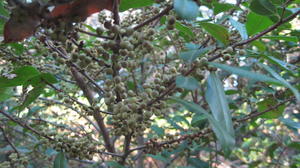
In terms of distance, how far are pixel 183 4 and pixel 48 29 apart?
394 mm

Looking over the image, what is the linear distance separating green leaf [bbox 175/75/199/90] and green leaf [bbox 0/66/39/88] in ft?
1.86

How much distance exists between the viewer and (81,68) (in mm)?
1107

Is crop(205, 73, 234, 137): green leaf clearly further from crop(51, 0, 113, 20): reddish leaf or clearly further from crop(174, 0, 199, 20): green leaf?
crop(51, 0, 113, 20): reddish leaf

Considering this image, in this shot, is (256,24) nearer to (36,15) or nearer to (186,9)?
(186,9)

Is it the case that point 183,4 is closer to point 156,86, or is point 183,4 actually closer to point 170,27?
point 170,27

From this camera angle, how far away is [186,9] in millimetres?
820

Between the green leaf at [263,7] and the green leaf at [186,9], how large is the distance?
1.08 feet

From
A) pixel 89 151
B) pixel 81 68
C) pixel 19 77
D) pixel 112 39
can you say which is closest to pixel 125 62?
pixel 112 39

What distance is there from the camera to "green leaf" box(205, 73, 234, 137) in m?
0.89

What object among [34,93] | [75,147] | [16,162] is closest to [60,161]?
[75,147]

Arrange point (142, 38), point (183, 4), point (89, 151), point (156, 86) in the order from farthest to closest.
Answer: point (89, 151) < point (156, 86) < point (142, 38) < point (183, 4)

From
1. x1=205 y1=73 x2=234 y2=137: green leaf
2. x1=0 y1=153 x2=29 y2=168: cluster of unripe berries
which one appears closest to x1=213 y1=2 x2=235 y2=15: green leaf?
x1=205 y1=73 x2=234 y2=137: green leaf

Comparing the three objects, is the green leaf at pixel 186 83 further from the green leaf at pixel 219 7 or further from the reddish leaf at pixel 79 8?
the green leaf at pixel 219 7

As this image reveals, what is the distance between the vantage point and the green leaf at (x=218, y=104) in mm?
886
